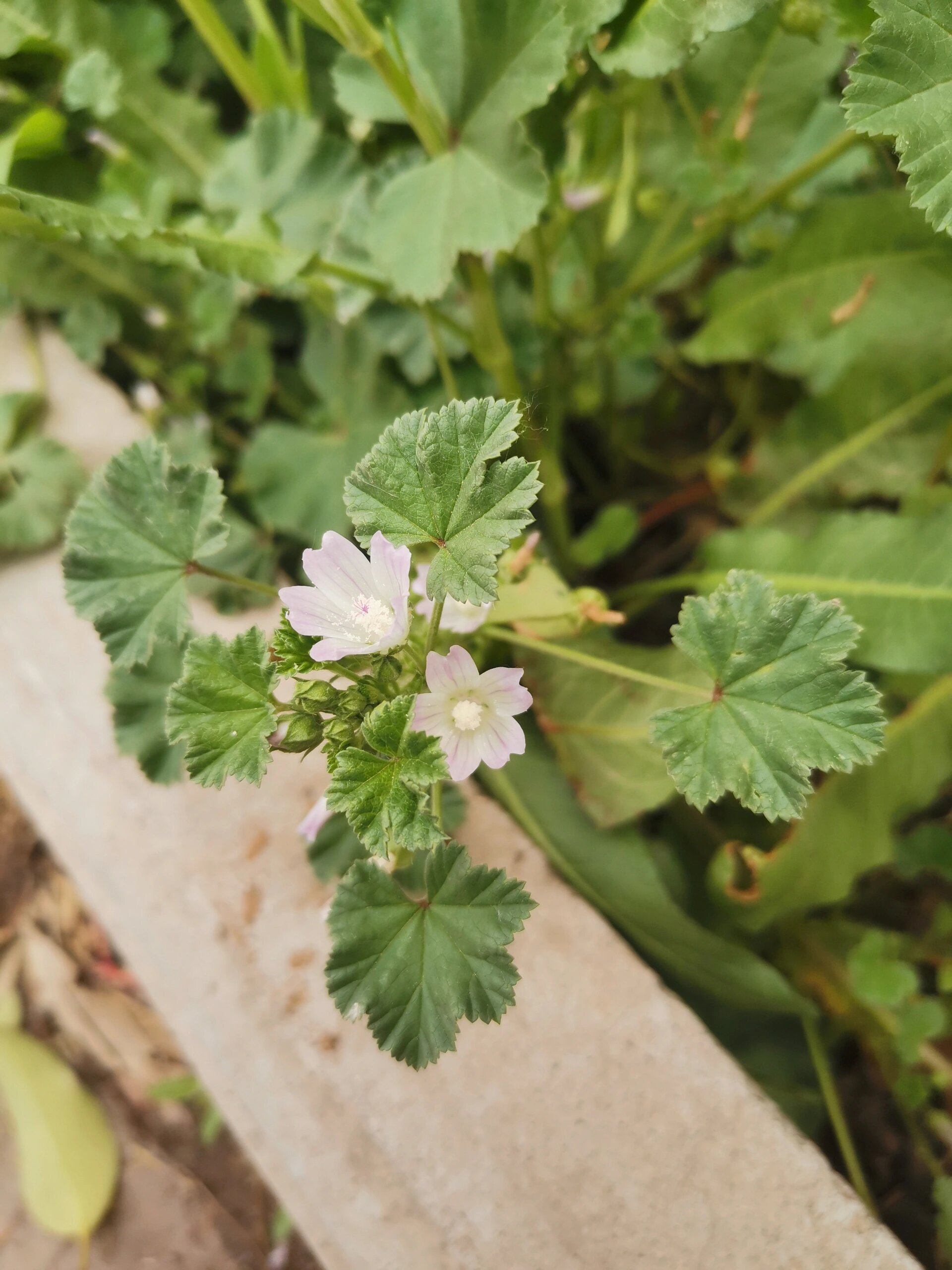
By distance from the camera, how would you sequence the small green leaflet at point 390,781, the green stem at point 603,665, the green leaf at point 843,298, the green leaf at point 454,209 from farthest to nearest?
the green leaf at point 843,298 < the green leaf at point 454,209 < the green stem at point 603,665 < the small green leaflet at point 390,781

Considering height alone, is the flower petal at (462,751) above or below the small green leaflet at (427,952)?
above

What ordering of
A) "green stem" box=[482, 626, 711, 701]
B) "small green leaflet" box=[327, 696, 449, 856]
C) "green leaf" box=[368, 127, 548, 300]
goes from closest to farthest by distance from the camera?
"small green leaflet" box=[327, 696, 449, 856] < "green stem" box=[482, 626, 711, 701] < "green leaf" box=[368, 127, 548, 300]

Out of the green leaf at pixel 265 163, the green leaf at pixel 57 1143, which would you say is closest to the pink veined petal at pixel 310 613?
the green leaf at pixel 265 163

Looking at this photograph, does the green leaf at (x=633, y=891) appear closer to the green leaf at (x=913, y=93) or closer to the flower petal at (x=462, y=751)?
the flower petal at (x=462, y=751)

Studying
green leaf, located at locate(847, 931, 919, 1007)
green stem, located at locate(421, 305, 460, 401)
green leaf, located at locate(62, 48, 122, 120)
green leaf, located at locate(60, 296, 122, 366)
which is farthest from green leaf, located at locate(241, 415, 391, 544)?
green leaf, located at locate(847, 931, 919, 1007)

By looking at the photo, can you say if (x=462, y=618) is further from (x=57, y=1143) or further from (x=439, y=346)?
(x=57, y=1143)

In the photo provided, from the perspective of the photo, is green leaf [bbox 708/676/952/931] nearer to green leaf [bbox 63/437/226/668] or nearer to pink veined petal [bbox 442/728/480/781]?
pink veined petal [bbox 442/728/480/781]

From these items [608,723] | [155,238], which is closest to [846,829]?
[608,723]

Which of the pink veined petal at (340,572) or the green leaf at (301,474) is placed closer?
the pink veined petal at (340,572)
